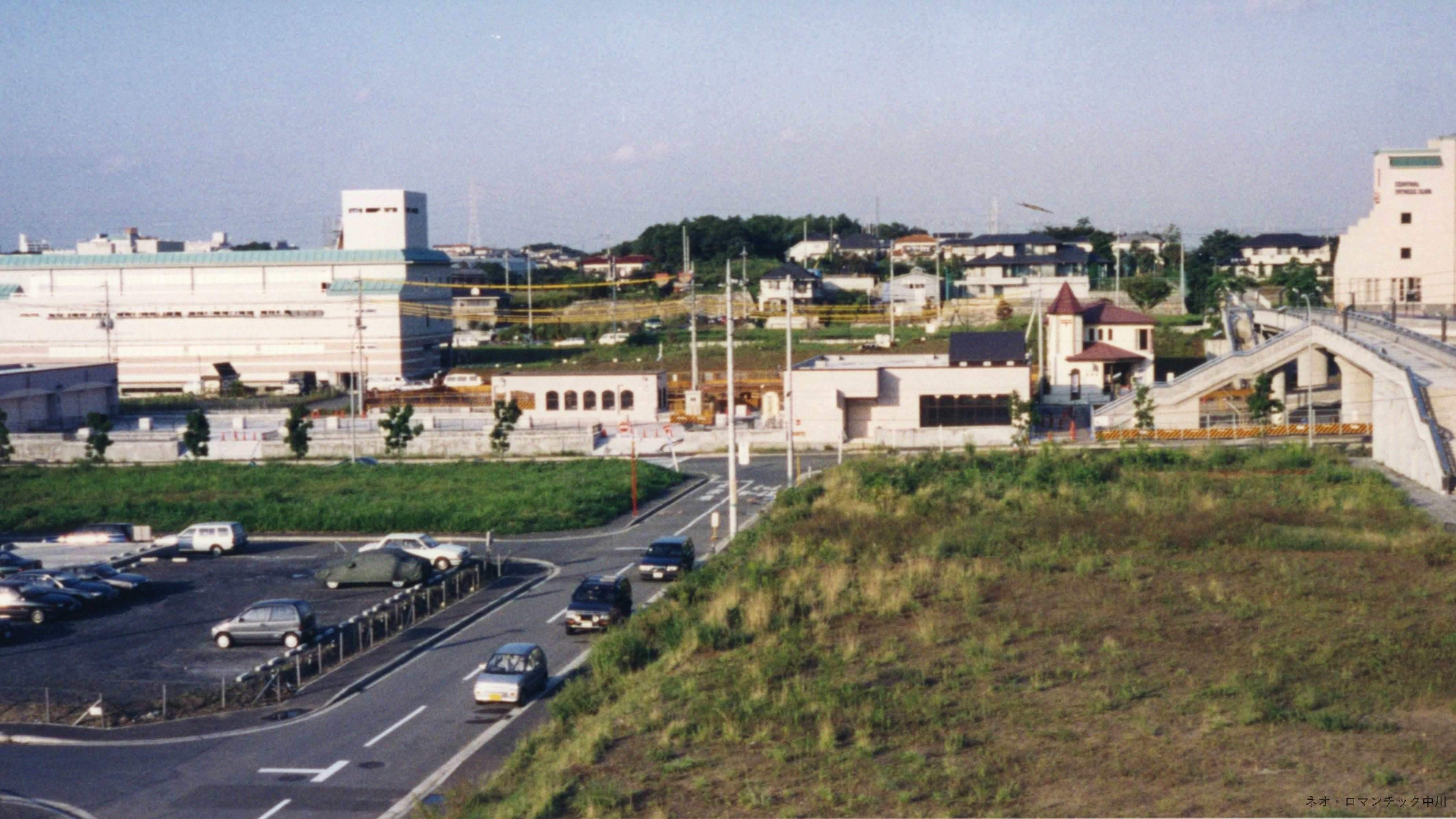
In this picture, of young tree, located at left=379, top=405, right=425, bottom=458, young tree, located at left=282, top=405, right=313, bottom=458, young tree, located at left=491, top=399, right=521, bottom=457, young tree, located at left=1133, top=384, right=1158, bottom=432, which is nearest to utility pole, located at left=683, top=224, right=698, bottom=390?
young tree, located at left=491, top=399, right=521, bottom=457

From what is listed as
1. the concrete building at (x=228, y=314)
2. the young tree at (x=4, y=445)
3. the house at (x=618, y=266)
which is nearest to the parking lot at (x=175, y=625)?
the young tree at (x=4, y=445)

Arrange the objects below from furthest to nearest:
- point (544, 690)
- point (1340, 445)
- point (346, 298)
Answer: point (346, 298)
point (1340, 445)
point (544, 690)

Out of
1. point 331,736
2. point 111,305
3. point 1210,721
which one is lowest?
point 331,736

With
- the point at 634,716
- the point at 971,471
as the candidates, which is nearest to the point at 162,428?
the point at 971,471

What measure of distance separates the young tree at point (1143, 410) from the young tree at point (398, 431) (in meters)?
22.9

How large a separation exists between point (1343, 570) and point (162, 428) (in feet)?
151

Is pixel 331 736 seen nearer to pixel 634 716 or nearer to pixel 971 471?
pixel 634 716

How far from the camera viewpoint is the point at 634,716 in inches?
572

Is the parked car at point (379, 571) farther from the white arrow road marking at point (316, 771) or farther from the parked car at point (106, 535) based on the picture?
the white arrow road marking at point (316, 771)

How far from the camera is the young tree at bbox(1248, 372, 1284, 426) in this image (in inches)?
1586

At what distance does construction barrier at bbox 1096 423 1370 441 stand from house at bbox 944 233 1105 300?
40.6 meters

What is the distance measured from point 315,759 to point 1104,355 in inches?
1601

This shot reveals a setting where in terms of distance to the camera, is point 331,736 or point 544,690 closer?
point 331,736

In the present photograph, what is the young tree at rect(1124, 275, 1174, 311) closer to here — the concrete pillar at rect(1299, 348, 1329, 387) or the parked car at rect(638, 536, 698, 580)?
the concrete pillar at rect(1299, 348, 1329, 387)
